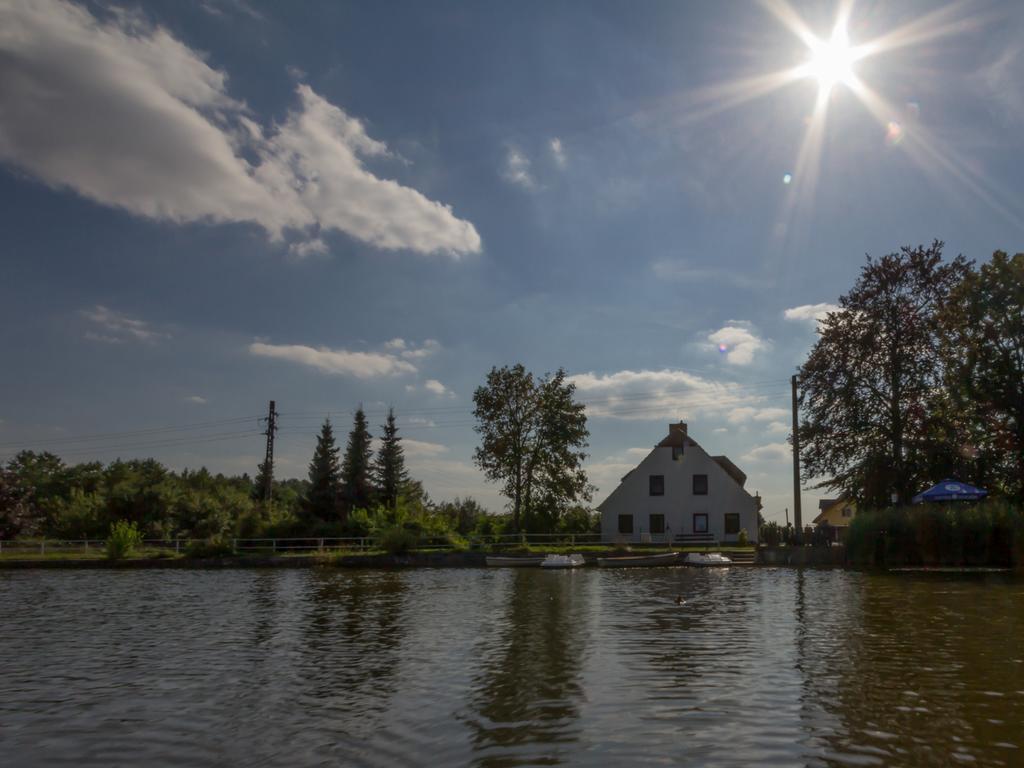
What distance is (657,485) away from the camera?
194 feet

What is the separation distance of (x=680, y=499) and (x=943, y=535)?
25692 millimetres

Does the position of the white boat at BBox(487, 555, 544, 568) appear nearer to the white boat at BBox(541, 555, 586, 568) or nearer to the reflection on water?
the white boat at BBox(541, 555, 586, 568)

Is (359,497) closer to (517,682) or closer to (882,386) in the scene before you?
(882,386)

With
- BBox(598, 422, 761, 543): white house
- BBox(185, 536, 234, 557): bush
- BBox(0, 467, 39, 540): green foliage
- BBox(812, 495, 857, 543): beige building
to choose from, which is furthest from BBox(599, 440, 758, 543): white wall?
BBox(0, 467, 39, 540): green foliage

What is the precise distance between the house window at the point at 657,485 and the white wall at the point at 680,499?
0.78 feet

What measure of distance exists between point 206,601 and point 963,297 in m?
36.6

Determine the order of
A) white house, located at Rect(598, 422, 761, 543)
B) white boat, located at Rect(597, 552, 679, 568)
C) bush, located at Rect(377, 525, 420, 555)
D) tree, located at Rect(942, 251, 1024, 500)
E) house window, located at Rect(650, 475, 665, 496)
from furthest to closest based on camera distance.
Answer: house window, located at Rect(650, 475, 665, 496)
white house, located at Rect(598, 422, 761, 543)
bush, located at Rect(377, 525, 420, 555)
white boat, located at Rect(597, 552, 679, 568)
tree, located at Rect(942, 251, 1024, 500)

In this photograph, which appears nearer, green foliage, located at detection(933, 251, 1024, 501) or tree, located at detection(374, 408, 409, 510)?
green foliage, located at detection(933, 251, 1024, 501)

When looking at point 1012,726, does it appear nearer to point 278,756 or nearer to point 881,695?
point 881,695

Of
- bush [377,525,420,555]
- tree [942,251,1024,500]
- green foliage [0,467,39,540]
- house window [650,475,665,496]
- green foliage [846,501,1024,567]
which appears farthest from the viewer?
house window [650,475,665,496]

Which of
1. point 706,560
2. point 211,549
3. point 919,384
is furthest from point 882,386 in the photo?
point 211,549

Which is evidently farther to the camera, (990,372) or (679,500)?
(679,500)

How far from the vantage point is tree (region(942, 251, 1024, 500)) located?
3697cm

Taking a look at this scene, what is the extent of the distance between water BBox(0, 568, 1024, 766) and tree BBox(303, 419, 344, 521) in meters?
37.5
